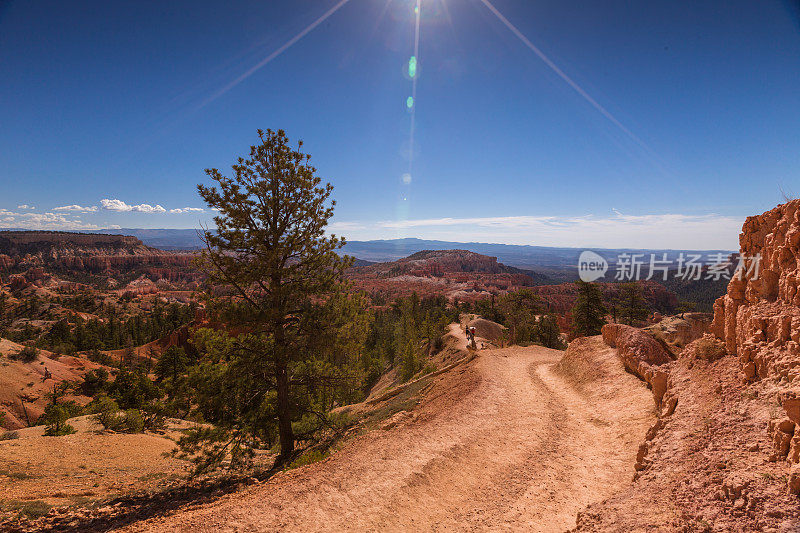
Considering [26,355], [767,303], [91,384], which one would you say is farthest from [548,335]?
[26,355]

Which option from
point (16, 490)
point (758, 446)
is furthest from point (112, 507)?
point (758, 446)

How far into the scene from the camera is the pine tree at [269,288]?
10.2 meters

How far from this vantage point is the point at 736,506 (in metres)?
4.30

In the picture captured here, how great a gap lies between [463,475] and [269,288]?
7.79 meters

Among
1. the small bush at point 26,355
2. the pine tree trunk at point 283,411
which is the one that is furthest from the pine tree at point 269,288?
the small bush at point 26,355

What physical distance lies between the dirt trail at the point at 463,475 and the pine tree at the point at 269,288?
10.9ft

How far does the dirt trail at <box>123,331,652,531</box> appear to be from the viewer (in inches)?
251

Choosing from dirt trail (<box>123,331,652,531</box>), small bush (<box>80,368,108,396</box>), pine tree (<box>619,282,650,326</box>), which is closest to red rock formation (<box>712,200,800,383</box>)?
dirt trail (<box>123,331,652,531</box>)

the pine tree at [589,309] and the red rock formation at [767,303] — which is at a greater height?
the red rock formation at [767,303]

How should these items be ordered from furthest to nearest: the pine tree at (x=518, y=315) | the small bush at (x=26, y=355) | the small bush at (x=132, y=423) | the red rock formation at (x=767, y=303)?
the small bush at (x=26, y=355) → the pine tree at (x=518, y=315) → the small bush at (x=132, y=423) → the red rock formation at (x=767, y=303)

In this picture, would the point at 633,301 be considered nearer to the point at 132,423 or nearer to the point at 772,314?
the point at 772,314

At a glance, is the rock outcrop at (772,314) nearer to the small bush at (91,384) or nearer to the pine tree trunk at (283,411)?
the pine tree trunk at (283,411)

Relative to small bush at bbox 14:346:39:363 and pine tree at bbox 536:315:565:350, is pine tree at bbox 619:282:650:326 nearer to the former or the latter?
pine tree at bbox 536:315:565:350

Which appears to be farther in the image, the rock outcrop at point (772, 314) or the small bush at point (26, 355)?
the small bush at point (26, 355)
